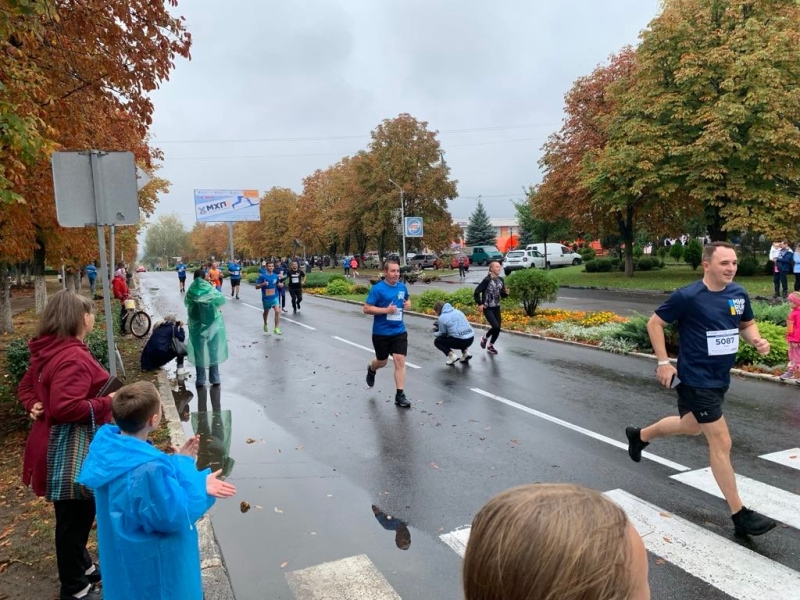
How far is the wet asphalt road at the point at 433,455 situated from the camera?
3920mm

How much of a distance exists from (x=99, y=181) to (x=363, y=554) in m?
4.38

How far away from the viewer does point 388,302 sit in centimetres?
785

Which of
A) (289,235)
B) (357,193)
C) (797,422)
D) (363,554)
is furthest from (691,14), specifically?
(289,235)

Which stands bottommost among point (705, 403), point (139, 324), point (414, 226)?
point (139, 324)

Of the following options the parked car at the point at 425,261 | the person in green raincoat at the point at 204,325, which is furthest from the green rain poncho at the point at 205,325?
the parked car at the point at 425,261

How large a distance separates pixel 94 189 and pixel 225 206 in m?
56.5

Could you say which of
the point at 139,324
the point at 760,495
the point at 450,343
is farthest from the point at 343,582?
the point at 139,324

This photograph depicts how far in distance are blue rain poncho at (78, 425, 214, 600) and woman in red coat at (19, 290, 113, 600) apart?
0.80m

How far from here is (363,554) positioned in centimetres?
394

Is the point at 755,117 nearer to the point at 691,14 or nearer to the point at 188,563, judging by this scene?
the point at 691,14

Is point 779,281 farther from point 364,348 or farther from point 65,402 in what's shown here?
→ point 65,402

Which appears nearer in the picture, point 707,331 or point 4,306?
point 707,331

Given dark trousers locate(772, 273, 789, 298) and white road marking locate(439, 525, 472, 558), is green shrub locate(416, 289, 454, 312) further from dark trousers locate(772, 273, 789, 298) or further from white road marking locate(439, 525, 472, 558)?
white road marking locate(439, 525, 472, 558)

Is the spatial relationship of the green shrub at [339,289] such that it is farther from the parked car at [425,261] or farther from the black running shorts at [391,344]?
the parked car at [425,261]
